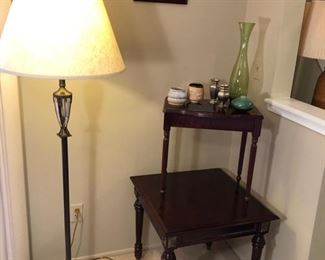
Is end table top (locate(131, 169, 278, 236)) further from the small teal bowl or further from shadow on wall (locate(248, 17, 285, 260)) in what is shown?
the small teal bowl

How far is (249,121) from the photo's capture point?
5.19 ft

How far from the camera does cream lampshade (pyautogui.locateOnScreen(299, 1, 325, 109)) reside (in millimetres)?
1660

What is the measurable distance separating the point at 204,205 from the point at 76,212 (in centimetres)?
73

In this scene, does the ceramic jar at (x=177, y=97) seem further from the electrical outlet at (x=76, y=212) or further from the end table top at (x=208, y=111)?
the electrical outlet at (x=76, y=212)

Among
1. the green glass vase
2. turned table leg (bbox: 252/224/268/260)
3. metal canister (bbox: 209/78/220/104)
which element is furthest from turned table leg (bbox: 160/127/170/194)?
turned table leg (bbox: 252/224/268/260)

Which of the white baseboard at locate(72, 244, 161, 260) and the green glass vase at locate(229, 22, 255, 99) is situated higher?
the green glass vase at locate(229, 22, 255, 99)

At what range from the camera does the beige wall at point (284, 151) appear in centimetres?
155

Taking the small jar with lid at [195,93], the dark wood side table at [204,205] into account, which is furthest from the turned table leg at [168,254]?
the small jar with lid at [195,93]

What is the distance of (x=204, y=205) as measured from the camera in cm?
167

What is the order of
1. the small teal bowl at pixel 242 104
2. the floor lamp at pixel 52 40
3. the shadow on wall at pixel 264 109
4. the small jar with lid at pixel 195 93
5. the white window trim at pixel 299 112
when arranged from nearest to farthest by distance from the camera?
the floor lamp at pixel 52 40 < the white window trim at pixel 299 112 < the small teal bowl at pixel 242 104 < the small jar with lid at pixel 195 93 < the shadow on wall at pixel 264 109

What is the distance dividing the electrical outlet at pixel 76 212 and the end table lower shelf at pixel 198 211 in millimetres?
314

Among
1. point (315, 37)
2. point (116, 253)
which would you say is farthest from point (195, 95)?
point (116, 253)

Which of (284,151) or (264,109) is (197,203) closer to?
(284,151)

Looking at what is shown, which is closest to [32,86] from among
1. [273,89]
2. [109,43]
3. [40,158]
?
[40,158]
